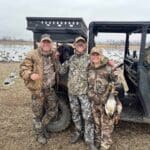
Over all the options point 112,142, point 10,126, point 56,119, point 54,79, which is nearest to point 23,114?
point 10,126

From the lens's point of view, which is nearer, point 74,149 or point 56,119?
point 74,149

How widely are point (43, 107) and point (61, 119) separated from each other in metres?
0.50

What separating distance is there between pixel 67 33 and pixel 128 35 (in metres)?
1.50

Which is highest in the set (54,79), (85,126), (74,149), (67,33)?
(67,33)

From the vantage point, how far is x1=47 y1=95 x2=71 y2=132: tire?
6383 millimetres

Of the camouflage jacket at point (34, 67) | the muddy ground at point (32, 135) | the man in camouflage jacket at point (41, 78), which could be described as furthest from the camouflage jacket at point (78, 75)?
the muddy ground at point (32, 135)

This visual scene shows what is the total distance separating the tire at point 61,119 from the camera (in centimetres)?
638

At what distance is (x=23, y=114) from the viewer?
7.72 meters

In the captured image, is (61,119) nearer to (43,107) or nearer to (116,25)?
(43,107)

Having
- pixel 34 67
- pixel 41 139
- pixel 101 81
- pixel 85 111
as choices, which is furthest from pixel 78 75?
pixel 41 139

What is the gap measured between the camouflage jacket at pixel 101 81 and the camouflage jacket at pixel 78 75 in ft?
0.53

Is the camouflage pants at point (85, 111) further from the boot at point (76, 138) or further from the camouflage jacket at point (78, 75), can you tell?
the boot at point (76, 138)

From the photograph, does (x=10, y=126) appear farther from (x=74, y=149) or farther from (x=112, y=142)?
(x=112, y=142)

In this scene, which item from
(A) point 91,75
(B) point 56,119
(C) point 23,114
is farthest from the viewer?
(C) point 23,114
